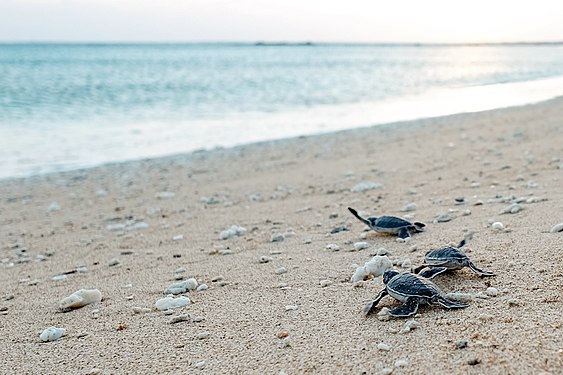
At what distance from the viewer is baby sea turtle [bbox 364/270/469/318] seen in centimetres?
259

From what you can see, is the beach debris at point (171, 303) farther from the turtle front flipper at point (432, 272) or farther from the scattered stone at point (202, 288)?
the turtle front flipper at point (432, 272)

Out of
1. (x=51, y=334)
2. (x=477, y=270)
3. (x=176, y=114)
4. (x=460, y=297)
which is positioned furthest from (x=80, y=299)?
(x=176, y=114)

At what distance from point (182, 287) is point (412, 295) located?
1488mm

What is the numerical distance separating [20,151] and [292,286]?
34.3 feet

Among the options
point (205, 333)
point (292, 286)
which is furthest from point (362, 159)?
point (205, 333)

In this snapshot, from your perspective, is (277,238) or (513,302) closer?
(513,302)

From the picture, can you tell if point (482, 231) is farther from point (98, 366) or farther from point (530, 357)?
point (98, 366)

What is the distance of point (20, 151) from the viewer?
12.1m

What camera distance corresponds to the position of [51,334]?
298 centimetres

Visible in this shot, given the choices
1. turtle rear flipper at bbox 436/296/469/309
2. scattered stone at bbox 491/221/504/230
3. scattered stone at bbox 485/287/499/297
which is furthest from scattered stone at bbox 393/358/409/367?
scattered stone at bbox 491/221/504/230

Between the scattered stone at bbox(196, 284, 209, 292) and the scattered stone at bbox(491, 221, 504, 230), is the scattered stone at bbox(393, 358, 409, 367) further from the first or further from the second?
the scattered stone at bbox(491, 221, 504, 230)

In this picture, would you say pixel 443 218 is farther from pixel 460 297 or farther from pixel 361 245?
pixel 460 297

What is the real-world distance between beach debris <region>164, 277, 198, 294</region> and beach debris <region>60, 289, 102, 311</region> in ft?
1.38

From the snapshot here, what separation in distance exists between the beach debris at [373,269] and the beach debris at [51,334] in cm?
160
